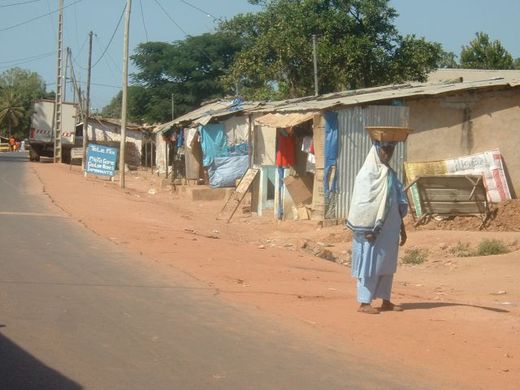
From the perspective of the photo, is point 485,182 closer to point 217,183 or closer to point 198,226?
point 198,226

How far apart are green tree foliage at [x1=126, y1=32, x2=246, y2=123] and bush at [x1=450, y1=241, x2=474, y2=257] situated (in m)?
48.7

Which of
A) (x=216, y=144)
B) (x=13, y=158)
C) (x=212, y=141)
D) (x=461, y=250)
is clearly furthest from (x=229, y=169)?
(x=13, y=158)

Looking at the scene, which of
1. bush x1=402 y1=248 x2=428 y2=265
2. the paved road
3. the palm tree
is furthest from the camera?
the palm tree

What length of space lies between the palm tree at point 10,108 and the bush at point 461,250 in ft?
281

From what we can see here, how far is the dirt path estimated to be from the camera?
22.0ft

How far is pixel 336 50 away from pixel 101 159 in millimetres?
11008

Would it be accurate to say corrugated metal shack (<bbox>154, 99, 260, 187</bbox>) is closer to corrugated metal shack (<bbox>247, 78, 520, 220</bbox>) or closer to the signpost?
the signpost

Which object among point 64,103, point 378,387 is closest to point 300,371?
point 378,387

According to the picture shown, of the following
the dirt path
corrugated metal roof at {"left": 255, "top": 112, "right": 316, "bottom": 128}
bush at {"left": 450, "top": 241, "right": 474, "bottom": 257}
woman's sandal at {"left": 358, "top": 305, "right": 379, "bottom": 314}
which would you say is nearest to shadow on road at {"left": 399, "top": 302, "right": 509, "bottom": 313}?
the dirt path

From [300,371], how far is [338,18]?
30722 millimetres

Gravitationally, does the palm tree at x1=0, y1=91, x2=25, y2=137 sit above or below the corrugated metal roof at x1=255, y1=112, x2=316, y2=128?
above

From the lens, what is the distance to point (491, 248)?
46.6 feet

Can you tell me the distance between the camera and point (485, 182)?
17859mm

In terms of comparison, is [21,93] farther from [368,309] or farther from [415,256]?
[368,309]
